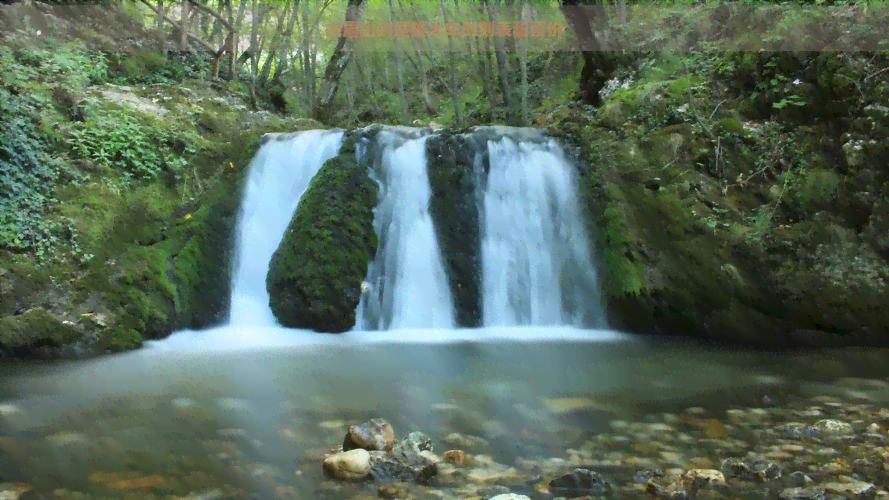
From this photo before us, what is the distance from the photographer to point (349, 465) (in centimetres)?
302

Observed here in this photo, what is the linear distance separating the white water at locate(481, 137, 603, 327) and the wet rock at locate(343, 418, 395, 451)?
14.4 feet

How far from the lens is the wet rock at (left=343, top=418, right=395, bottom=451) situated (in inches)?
128

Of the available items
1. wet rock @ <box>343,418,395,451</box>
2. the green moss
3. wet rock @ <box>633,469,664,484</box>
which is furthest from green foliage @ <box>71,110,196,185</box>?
wet rock @ <box>633,469,664,484</box>

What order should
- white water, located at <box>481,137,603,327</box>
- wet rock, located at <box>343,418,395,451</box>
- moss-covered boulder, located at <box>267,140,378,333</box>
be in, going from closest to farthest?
wet rock, located at <box>343,418,395,451</box> < moss-covered boulder, located at <box>267,140,378,333</box> < white water, located at <box>481,137,603,327</box>

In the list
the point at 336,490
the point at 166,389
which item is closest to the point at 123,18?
the point at 166,389

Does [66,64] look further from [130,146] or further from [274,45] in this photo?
[274,45]

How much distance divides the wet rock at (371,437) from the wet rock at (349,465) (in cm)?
14

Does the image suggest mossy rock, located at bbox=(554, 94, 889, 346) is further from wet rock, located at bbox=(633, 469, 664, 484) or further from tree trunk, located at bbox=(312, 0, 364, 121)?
tree trunk, located at bbox=(312, 0, 364, 121)

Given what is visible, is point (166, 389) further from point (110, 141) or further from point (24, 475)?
point (110, 141)

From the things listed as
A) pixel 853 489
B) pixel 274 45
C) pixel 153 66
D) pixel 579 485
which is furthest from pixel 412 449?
pixel 274 45

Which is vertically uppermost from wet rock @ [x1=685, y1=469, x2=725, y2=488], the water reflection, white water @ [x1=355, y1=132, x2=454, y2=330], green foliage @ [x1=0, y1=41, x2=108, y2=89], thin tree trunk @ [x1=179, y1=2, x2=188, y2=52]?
thin tree trunk @ [x1=179, y1=2, x2=188, y2=52]

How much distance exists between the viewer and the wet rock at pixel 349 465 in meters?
2.98

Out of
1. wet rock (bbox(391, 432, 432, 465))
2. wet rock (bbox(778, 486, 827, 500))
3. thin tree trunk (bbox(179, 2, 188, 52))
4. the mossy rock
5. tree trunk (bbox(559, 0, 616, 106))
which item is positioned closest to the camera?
wet rock (bbox(778, 486, 827, 500))

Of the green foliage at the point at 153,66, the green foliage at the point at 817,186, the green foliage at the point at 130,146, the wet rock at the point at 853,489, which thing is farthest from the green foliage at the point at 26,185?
the green foliage at the point at 817,186
